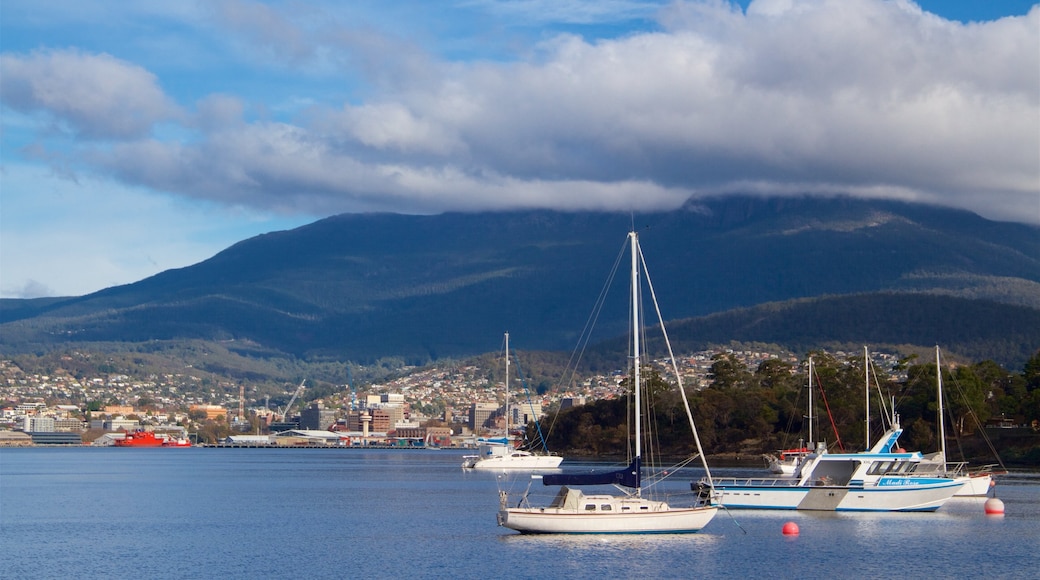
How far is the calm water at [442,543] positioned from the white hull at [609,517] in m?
0.52

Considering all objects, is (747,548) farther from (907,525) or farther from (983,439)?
(983,439)

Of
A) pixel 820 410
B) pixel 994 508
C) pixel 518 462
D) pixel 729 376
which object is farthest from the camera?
pixel 729 376

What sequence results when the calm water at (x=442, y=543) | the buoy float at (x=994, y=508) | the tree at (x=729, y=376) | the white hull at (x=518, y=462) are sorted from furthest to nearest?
the tree at (x=729, y=376) → the white hull at (x=518, y=462) → the buoy float at (x=994, y=508) → the calm water at (x=442, y=543)

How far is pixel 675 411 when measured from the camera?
17738cm

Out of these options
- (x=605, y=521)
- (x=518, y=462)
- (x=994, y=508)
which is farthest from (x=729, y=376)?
(x=605, y=521)

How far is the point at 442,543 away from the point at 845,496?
23663 mm

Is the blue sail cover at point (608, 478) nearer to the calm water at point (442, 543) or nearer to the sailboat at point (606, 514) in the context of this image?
the sailboat at point (606, 514)

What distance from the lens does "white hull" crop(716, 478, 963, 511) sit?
246ft

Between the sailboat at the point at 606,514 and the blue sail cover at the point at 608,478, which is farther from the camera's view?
the blue sail cover at the point at 608,478

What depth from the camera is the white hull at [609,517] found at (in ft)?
197

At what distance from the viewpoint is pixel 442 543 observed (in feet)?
207

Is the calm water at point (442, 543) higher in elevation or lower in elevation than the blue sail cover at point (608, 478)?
lower

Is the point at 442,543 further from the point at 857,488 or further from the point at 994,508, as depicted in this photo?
the point at 994,508

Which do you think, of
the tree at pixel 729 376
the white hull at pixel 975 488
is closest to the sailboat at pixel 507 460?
the tree at pixel 729 376
